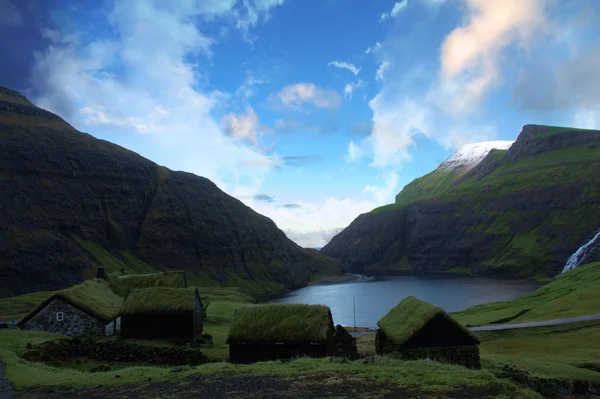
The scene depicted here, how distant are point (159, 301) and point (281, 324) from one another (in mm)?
19077

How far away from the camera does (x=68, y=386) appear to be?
25.4 metres

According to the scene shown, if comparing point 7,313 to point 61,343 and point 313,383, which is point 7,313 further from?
A: point 313,383

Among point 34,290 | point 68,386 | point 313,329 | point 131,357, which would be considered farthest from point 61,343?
point 34,290

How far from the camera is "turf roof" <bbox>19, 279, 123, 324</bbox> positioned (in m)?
53.3

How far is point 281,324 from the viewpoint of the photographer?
39.2 meters

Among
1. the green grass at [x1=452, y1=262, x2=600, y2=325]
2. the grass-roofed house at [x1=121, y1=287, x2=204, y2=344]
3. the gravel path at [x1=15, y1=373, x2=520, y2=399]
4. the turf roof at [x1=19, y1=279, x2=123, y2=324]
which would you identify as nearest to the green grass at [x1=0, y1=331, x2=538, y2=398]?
the gravel path at [x1=15, y1=373, x2=520, y2=399]

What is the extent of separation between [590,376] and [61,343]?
44021mm

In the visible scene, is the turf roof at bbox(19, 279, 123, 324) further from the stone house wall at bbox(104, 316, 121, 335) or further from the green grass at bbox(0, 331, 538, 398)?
the green grass at bbox(0, 331, 538, 398)

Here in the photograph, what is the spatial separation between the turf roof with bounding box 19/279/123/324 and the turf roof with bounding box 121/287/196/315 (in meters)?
4.16

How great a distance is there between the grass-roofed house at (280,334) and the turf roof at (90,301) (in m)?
22.3

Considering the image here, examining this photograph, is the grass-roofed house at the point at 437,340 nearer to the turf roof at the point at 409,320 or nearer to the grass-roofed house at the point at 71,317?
the turf roof at the point at 409,320

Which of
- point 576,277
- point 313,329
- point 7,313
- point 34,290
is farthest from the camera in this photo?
point 34,290

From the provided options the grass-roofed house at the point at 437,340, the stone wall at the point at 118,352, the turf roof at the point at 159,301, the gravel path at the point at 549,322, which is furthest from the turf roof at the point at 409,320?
the gravel path at the point at 549,322

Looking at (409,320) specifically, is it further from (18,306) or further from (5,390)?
(18,306)
